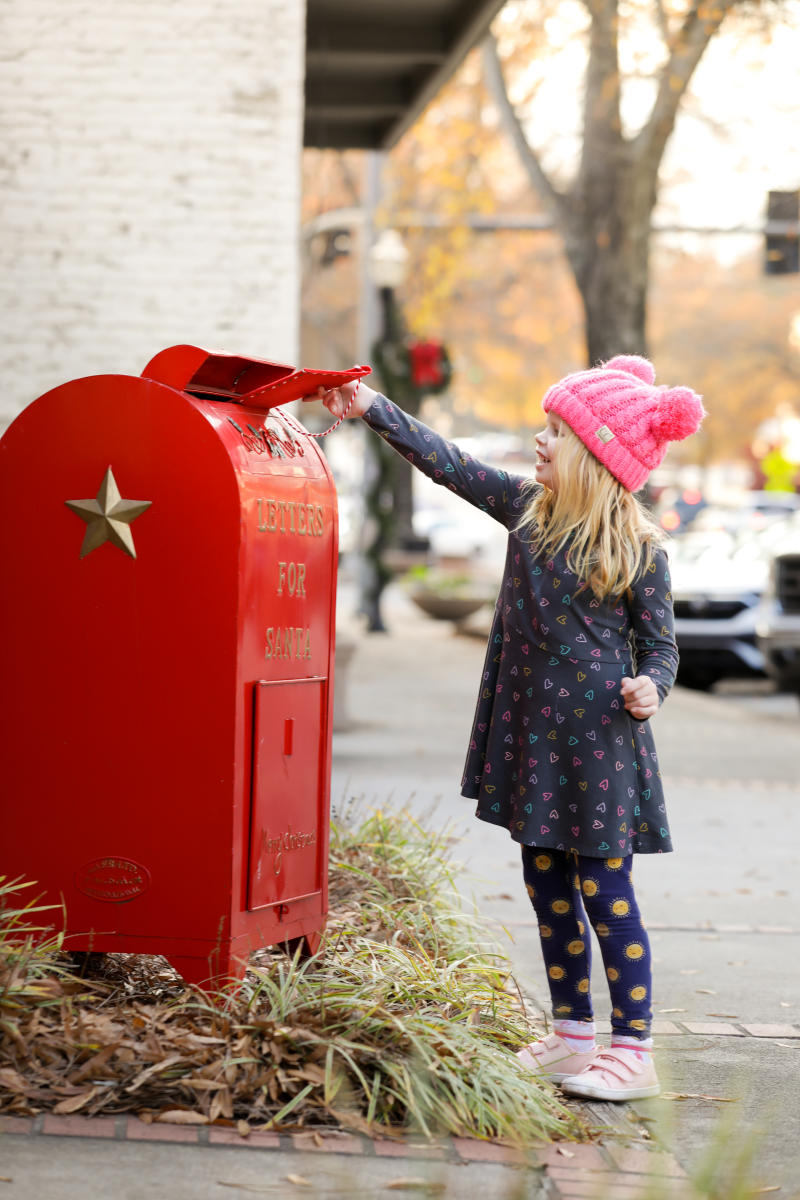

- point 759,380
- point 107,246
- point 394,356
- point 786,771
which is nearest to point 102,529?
point 107,246

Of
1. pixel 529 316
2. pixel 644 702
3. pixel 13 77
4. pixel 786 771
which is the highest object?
pixel 529 316

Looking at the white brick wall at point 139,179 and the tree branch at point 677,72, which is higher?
the tree branch at point 677,72

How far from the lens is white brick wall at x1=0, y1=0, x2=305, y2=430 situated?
23.8 feet

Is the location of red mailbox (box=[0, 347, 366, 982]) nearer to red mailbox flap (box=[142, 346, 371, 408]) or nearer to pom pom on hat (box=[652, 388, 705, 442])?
red mailbox flap (box=[142, 346, 371, 408])

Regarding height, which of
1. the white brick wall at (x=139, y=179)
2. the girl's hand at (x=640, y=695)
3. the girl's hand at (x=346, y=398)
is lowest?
the girl's hand at (x=640, y=695)

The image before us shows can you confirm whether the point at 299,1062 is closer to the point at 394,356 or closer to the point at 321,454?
the point at 321,454

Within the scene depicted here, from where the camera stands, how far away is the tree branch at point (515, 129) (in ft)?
50.5

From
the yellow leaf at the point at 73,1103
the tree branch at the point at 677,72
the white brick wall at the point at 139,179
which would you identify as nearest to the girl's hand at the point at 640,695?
the yellow leaf at the point at 73,1103

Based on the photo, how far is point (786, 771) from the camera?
10.1m

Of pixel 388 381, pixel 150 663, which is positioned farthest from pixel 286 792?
pixel 388 381

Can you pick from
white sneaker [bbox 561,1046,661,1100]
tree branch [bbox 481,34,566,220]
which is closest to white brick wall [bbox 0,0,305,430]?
white sneaker [bbox 561,1046,661,1100]

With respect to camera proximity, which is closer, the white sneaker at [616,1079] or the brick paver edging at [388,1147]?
the brick paver edging at [388,1147]

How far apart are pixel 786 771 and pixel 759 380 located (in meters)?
42.2

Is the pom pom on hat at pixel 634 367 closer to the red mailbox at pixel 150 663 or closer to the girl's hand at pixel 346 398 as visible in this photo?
the girl's hand at pixel 346 398
